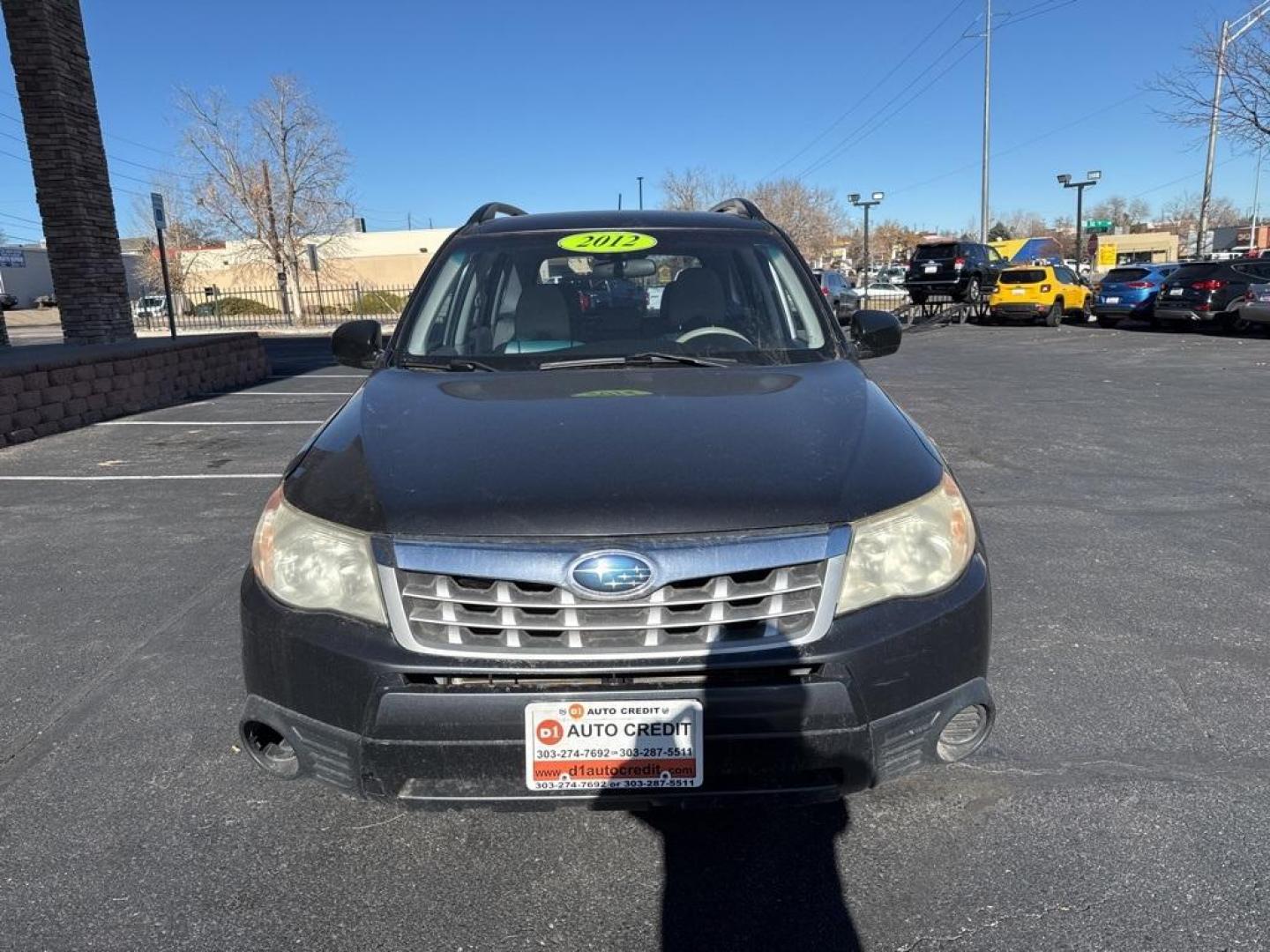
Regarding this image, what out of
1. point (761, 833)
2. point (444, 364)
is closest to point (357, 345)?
point (444, 364)

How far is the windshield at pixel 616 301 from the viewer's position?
3416 millimetres

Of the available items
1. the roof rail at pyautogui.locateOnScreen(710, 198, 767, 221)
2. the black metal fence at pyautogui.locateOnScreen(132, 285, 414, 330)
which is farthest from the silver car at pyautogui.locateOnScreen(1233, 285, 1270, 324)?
the black metal fence at pyautogui.locateOnScreen(132, 285, 414, 330)

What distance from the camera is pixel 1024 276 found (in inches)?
932

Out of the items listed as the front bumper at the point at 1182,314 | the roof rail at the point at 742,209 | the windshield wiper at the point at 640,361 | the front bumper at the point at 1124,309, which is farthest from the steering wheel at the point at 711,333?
the front bumper at the point at 1124,309

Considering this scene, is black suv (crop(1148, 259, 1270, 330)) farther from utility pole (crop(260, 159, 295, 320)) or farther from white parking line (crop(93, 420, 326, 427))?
utility pole (crop(260, 159, 295, 320))

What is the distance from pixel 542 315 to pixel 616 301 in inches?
12.8

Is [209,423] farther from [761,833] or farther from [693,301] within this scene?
[761,833]

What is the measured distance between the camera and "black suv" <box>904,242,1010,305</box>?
2548cm

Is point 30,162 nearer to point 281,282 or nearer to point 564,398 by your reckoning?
point 564,398

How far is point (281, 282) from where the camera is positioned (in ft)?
128

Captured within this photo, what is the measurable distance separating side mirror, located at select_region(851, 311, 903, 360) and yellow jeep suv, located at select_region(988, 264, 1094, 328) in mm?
21965

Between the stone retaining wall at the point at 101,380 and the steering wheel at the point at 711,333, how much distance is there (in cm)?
811

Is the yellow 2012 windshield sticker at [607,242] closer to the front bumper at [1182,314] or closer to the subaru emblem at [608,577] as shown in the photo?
the subaru emblem at [608,577]

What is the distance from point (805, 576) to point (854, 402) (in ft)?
2.88
